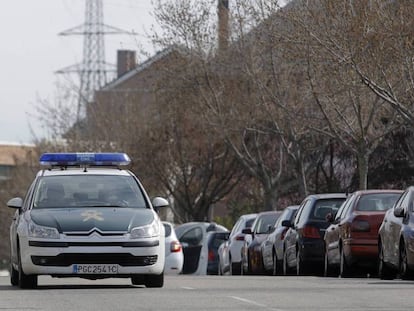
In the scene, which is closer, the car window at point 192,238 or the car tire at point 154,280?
the car tire at point 154,280

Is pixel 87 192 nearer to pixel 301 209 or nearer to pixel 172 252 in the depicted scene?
pixel 301 209

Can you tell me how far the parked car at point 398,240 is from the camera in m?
23.0

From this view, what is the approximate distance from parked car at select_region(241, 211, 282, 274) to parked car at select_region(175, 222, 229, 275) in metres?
5.23

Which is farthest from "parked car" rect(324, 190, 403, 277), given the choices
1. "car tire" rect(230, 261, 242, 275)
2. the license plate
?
"car tire" rect(230, 261, 242, 275)

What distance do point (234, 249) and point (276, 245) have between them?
222 inches

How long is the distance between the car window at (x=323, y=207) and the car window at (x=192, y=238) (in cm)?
1595

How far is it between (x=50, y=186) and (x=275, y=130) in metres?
23.9

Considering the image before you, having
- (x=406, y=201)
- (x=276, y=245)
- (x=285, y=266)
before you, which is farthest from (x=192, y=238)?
(x=406, y=201)

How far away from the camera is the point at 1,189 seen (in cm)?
8475

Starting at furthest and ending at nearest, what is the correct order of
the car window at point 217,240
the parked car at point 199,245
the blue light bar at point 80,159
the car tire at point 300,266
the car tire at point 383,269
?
the parked car at point 199,245, the car window at point 217,240, the car tire at point 300,266, the car tire at point 383,269, the blue light bar at point 80,159

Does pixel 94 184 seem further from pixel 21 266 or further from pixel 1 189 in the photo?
pixel 1 189

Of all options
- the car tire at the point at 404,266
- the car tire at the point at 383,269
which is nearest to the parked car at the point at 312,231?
the car tire at the point at 383,269

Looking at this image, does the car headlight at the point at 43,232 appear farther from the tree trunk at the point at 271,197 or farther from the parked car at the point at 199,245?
the tree trunk at the point at 271,197

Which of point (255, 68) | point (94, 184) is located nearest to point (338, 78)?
point (255, 68)
